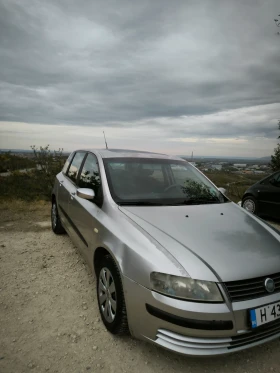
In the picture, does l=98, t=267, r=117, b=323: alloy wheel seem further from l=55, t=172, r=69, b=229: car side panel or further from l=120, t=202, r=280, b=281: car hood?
l=55, t=172, r=69, b=229: car side panel

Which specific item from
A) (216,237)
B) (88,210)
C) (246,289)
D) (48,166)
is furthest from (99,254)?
(48,166)

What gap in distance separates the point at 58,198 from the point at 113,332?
8.88ft

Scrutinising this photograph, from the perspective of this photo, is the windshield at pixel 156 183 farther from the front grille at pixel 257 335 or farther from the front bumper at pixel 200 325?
the front grille at pixel 257 335

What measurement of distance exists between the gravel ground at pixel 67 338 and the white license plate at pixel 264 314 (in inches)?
19.1

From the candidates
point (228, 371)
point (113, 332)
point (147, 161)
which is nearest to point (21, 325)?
point (113, 332)

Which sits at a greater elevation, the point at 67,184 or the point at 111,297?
the point at 67,184

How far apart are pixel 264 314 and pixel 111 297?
1.18 metres

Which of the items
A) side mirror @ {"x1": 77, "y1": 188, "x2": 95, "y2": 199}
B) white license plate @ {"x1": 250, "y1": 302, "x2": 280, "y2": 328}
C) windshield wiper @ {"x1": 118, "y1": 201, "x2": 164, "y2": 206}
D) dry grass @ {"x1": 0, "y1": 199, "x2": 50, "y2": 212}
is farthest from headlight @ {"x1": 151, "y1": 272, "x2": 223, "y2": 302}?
dry grass @ {"x1": 0, "y1": 199, "x2": 50, "y2": 212}

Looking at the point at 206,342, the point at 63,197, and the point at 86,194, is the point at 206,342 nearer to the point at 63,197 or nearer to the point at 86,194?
the point at 86,194

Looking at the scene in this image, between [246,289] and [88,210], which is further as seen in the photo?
[88,210]

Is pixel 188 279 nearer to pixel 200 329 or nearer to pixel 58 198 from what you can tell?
pixel 200 329

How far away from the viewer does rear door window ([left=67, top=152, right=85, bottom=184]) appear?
3.79m

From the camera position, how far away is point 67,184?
3.96m

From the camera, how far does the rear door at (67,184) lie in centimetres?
374
